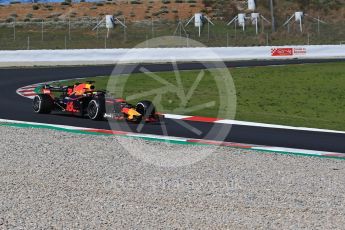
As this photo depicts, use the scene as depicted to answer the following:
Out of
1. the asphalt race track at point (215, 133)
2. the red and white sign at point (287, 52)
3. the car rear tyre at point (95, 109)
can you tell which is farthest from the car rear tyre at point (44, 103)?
the red and white sign at point (287, 52)

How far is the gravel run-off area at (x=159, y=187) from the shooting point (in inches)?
261

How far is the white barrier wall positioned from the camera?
36.9 meters

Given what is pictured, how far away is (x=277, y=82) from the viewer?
25.0 metres

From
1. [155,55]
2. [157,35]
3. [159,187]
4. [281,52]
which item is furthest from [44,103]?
[157,35]

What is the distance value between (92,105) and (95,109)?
0.13 m

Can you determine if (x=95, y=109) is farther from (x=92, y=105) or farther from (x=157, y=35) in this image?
(x=157, y=35)

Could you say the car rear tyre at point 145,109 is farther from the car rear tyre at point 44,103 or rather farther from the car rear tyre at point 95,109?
the car rear tyre at point 44,103

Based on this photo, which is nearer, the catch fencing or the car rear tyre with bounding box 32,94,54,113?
the car rear tyre with bounding box 32,94,54,113

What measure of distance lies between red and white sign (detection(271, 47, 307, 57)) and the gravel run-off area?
1169 inches

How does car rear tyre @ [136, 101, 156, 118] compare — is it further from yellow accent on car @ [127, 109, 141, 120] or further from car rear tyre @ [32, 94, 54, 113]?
car rear tyre @ [32, 94, 54, 113]

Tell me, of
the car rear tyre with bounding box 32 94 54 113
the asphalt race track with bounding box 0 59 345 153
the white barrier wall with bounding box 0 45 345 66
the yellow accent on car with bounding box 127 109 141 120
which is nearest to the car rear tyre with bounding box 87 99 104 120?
the asphalt race track with bounding box 0 59 345 153

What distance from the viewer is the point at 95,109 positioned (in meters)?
14.2

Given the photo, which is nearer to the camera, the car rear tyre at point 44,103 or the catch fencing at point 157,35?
the car rear tyre at point 44,103

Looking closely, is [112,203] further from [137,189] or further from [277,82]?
[277,82]
